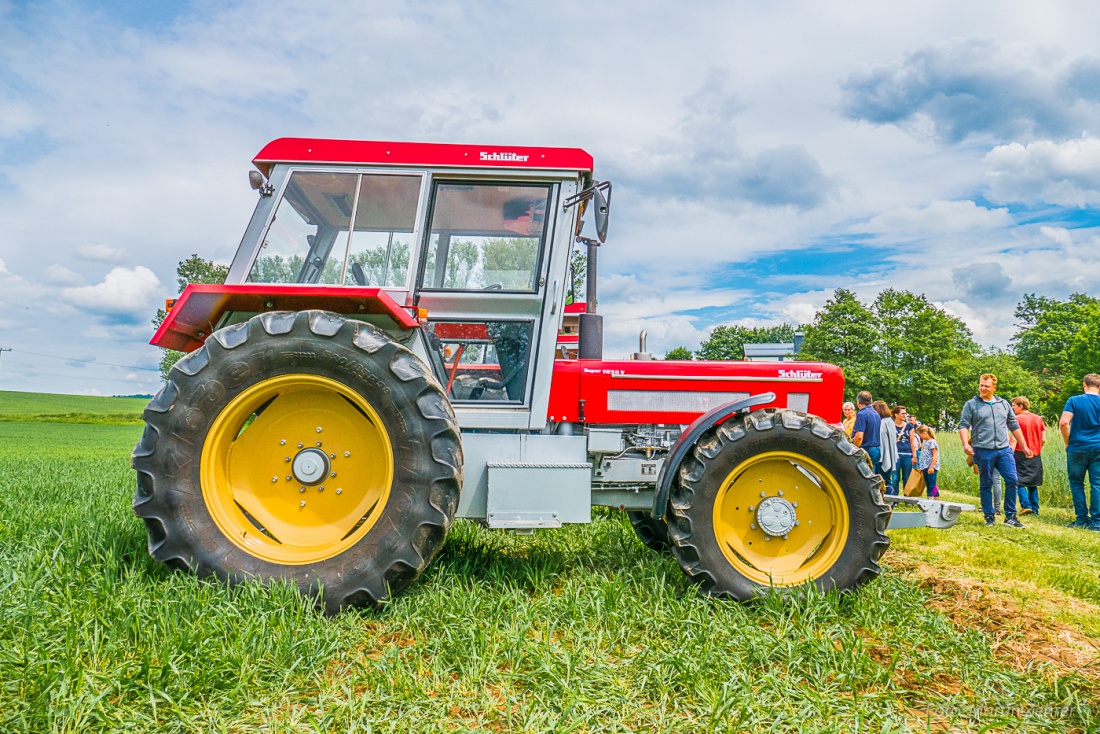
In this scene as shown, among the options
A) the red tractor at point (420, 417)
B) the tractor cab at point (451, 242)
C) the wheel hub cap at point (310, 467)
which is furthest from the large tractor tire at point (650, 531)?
the wheel hub cap at point (310, 467)

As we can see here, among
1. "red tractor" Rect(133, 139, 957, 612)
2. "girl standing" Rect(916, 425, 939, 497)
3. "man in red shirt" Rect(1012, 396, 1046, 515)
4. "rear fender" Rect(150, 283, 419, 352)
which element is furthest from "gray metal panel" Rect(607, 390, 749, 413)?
"girl standing" Rect(916, 425, 939, 497)

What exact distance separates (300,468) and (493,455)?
0.99 meters

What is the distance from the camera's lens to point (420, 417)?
128 inches

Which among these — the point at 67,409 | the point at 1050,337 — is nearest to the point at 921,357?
the point at 1050,337

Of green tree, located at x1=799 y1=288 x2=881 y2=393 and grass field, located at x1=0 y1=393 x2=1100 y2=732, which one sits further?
green tree, located at x1=799 y1=288 x2=881 y2=393

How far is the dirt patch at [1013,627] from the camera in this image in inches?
120

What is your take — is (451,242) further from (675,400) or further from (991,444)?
(991,444)

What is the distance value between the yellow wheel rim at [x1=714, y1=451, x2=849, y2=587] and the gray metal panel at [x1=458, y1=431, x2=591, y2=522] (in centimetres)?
86

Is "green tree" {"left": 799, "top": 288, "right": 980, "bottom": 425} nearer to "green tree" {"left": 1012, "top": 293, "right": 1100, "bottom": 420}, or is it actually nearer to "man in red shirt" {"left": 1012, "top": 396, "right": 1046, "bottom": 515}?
"green tree" {"left": 1012, "top": 293, "right": 1100, "bottom": 420}

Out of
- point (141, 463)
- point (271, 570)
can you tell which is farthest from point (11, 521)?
point (271, 570)

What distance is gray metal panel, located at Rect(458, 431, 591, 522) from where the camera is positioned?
11.8 feet

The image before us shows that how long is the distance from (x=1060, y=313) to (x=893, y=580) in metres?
57.1

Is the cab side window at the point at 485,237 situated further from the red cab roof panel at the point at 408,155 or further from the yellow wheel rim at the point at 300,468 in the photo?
the yellow wheel rim at the point at 300,468

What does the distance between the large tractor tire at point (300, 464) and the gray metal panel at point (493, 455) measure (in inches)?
13.7
